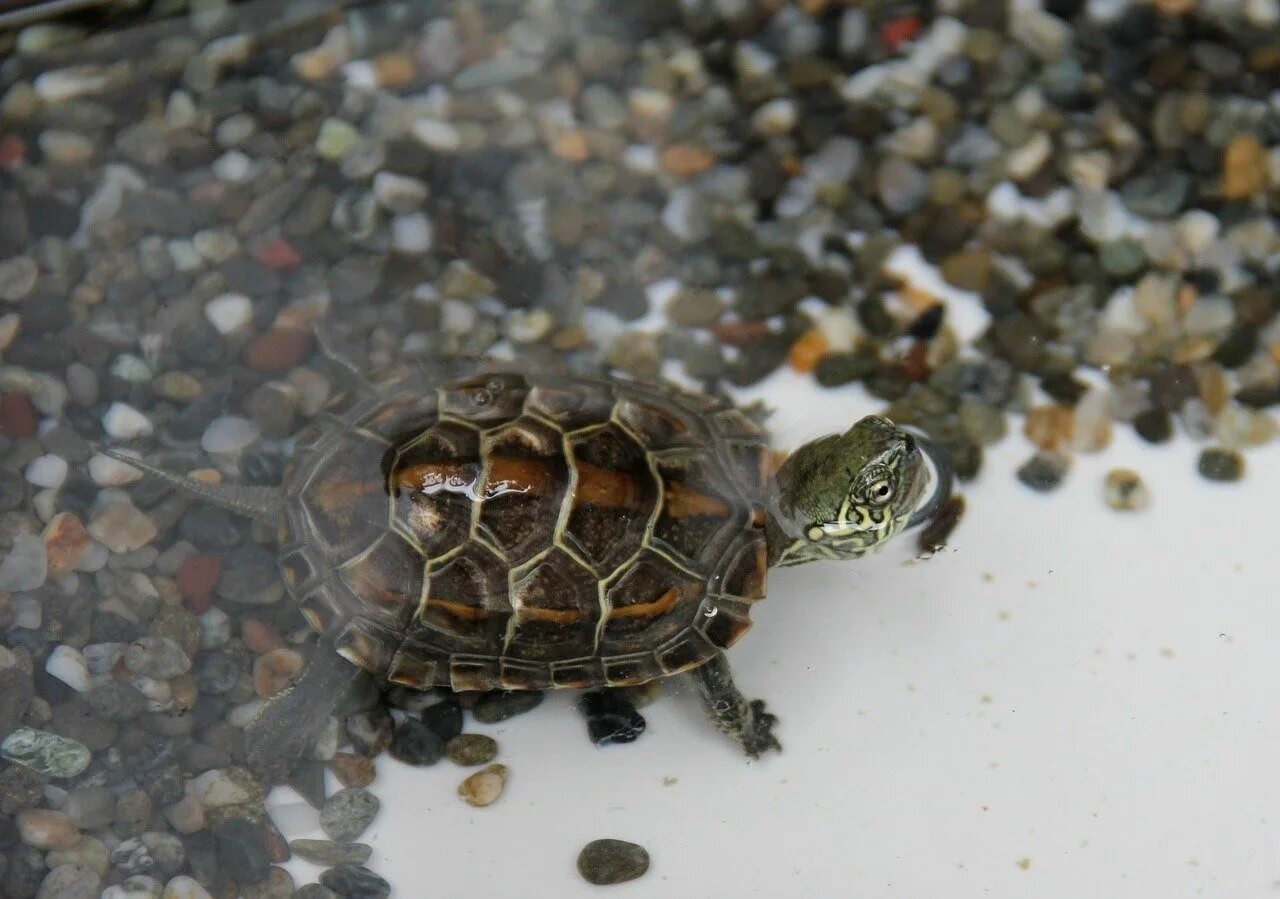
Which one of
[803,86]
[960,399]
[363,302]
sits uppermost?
[803,86]

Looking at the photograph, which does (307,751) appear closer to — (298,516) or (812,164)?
(298,516)

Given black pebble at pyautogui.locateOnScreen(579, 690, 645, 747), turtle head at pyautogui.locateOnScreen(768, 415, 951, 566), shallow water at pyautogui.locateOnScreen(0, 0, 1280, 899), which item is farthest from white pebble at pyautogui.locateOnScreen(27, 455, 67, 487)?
turtle head at pyautogui.locateOnScreen(768, 415, 951, 566)

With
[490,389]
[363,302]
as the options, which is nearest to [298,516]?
[490,389]

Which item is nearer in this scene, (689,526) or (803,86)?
(689,526)

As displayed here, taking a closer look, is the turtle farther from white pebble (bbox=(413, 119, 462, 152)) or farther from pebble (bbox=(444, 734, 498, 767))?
white pebble (bbox=(413, 119, 462, 152))

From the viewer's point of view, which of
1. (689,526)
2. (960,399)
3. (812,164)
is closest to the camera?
(689,526)

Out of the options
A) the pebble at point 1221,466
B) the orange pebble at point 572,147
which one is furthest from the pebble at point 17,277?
the pebble at point 1221,466

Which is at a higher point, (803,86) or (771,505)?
(803,86)

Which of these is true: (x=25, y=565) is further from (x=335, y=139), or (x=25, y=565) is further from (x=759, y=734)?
(x=759, y=734)
